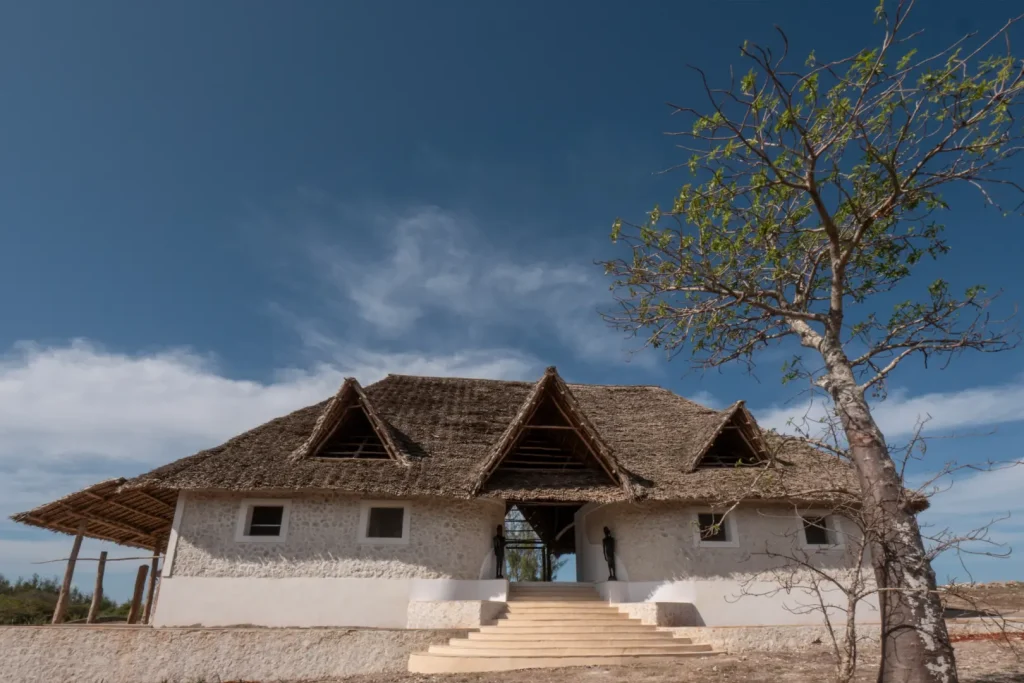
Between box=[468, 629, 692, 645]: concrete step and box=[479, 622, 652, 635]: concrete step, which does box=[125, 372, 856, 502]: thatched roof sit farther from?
box=[468, 629, 692, 645]: concrete step

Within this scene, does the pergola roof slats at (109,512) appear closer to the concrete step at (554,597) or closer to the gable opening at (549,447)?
the gable opening at (549,447)

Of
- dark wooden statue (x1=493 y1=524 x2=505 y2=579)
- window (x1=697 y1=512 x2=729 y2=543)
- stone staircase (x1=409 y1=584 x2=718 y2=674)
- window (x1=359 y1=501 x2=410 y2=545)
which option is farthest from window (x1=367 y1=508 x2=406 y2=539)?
window (x1=697 y1=512 x2=729 y2=543)

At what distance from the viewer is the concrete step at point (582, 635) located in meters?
10.3

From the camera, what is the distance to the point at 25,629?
10328 mm

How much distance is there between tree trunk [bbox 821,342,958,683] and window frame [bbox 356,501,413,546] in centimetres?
863

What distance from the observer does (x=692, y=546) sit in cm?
1233

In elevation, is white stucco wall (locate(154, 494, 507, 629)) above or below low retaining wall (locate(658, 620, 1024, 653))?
above

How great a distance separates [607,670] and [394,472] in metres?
5.68

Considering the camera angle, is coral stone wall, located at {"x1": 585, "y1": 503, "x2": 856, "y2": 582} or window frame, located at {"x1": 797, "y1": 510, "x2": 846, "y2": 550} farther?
window frame, located at {"x1": 797, "y1": 510, "x2": 846, "y2": 550}

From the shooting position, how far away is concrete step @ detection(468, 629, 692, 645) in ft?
33.8

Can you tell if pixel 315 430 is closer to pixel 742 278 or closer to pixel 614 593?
pixel 614 593

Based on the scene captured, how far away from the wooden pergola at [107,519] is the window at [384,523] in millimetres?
4244

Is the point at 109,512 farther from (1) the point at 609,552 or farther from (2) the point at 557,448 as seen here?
(1) the point at 609,552

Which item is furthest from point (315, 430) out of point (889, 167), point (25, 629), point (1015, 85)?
point (1015, 85)
